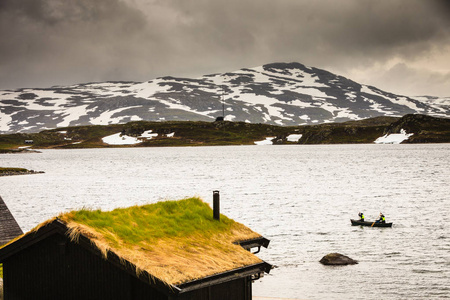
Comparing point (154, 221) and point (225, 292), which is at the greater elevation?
point (154, 221)

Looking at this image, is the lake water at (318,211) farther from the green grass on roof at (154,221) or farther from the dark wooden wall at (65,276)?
the dark wooden wall at (65,276)

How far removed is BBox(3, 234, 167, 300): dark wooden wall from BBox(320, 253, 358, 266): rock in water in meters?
27.4

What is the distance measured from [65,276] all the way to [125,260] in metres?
3.38

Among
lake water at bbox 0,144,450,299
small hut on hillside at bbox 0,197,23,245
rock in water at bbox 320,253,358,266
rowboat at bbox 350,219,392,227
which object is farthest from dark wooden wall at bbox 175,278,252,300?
rowboat at bbox 350,219,392,227

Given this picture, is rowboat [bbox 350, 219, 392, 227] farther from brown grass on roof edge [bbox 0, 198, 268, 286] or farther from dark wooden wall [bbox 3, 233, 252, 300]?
dark wooden wall [bbox 3, 233, 252, 300]

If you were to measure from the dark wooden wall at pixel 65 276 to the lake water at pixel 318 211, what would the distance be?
19.0 metres

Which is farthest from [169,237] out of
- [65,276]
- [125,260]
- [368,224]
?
[368,224]

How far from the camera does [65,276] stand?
59.7 ft

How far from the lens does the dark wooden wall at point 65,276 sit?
→ 1731cm

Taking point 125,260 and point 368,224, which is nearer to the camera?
point 125,260

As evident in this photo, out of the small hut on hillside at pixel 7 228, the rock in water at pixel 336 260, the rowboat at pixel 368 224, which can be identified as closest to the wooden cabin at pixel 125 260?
the small hut on hillside at pixel 7 228

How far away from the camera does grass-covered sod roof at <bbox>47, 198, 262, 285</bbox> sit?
17.0 m

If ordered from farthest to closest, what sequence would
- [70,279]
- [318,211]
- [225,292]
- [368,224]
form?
1. [318,211]
2. [368,224]
3. [225,292]
4. [70,279]

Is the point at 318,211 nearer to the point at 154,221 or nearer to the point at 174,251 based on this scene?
the point at 154,221
